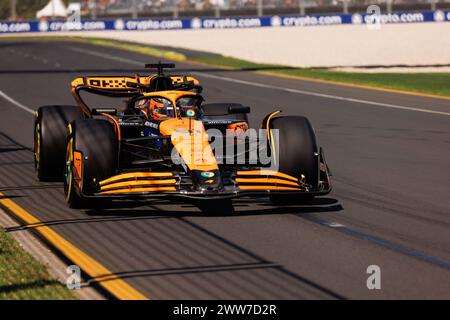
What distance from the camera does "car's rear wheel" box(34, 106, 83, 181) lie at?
14508 mm

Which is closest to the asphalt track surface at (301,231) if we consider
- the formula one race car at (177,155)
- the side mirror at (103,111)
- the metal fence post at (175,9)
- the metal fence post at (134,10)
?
the formula one race car at (177,155)

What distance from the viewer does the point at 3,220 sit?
476 inches

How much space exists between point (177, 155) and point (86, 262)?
3005 mm

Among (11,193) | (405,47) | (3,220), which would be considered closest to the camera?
(3,220)

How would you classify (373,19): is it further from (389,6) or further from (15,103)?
(15,103)

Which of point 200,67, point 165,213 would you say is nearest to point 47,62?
point 200,67

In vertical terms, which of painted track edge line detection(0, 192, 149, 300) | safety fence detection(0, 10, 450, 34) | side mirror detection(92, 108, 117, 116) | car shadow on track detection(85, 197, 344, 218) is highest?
side mirror detection(92, 108, 117, 116)

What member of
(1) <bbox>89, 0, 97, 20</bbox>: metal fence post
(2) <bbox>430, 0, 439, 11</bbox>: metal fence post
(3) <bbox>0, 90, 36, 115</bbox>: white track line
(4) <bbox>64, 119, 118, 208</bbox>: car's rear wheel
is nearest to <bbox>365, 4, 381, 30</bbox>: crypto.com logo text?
(2) <bbox>430, 0, 439, 11</bbox>: metal fence post

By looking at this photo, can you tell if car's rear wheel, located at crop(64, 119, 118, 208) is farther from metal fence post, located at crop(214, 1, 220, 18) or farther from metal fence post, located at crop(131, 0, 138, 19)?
metal fence post, located at crop(131, 0, 138, 19)

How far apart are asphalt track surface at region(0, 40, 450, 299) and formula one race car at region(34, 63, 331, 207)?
0.32m

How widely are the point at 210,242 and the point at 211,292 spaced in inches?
79.4

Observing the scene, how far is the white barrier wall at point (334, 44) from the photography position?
1955 inches

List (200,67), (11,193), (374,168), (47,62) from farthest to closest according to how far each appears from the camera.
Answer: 1. (47,62)
2. (200,67)
3. (374,168)
4. (11,193)
